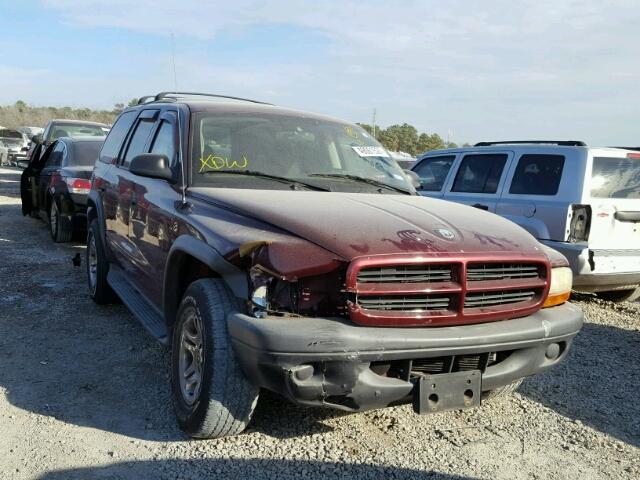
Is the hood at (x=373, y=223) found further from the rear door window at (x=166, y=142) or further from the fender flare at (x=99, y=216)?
the fender flare at (x=99, y=216)

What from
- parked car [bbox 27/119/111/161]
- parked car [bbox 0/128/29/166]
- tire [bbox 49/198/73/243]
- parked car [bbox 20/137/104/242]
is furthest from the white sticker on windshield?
parked car [bbox 0/128/29/166]

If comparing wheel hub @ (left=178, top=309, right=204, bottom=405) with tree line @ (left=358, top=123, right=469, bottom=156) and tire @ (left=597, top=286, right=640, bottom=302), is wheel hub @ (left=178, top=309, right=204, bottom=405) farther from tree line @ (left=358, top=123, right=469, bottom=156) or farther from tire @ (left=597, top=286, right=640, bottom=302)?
tree line @ (left=358, top=123, right=469, bottom=156)

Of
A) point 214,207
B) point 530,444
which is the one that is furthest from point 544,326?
point 214,207

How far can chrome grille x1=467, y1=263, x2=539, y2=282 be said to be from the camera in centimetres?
296

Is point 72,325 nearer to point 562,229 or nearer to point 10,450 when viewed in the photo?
point 10,450

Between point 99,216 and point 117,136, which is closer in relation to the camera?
point 99,216

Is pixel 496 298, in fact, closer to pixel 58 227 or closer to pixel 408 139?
pixel 58 227

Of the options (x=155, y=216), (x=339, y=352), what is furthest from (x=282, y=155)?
(x=339, y=352)

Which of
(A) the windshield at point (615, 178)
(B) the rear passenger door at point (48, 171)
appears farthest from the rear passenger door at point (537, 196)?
(B) the rear passenger door at point (48, 171)

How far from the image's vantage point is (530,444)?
337cm

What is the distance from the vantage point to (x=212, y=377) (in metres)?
2.90

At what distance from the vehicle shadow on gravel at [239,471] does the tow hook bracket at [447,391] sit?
40cm

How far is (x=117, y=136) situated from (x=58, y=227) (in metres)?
3.63

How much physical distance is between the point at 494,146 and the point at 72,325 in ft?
17.5
